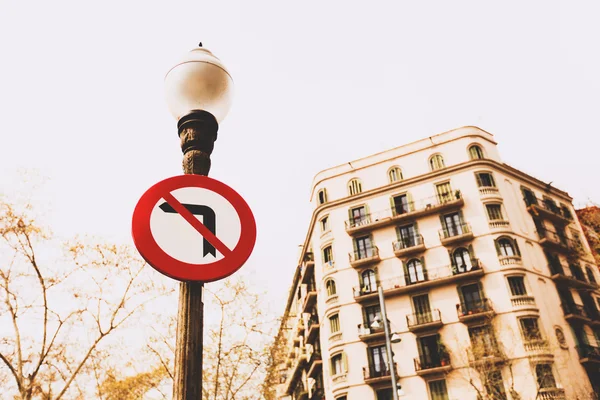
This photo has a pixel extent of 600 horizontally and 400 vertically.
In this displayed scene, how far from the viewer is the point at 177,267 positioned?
2.07 meters

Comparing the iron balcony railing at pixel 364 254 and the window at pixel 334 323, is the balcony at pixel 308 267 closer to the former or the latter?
the iron balcony railing at pixel 364 254

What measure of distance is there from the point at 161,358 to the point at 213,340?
203 cm

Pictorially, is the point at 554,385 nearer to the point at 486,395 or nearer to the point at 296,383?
the point at 486,395

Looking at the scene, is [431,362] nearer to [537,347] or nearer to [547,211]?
[537,347]

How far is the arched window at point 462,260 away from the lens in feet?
86.1

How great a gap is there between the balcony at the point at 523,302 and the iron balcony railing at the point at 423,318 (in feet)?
12.7

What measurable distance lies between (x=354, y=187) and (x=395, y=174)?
292cm

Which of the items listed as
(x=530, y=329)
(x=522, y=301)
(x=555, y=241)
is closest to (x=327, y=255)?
(x=522, y=301)

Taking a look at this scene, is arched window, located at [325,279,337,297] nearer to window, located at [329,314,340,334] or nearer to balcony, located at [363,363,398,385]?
window, located at [329,314,340,334]

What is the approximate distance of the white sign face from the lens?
2.13 meters

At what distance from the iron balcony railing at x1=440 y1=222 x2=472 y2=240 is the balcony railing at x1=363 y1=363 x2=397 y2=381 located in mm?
8056

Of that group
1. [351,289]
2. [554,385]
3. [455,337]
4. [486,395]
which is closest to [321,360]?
[351,289]

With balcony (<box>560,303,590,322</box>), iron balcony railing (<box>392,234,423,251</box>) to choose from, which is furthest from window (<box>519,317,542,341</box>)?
iron balcony railing (<box>392,234,423,251</box>)

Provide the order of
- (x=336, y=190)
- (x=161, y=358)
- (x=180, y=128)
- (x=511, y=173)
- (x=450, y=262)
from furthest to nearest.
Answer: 1. (x=336, y=190)
2. (x=511, y=173)
3. (x=450, y=262)
4. (x=161, y=358)
5. (x=180, y=128)
